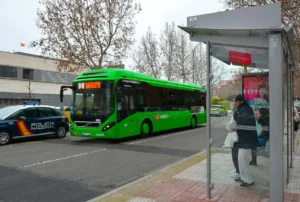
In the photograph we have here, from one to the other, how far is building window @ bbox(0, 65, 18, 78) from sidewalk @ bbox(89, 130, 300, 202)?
42.8 m

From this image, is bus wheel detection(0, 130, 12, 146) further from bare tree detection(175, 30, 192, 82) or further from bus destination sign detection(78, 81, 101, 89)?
bare tree detection(175, 30, 192, 82)

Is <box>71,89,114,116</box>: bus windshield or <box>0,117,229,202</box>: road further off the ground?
<box>71,89,114,116</box>: bus windshield

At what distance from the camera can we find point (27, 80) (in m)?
47.5

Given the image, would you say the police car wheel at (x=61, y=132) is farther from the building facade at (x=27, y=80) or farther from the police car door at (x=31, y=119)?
the building facade at (x=27, y=80)

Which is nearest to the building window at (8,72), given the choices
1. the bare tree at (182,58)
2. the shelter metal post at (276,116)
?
the bare tree at (182,58)

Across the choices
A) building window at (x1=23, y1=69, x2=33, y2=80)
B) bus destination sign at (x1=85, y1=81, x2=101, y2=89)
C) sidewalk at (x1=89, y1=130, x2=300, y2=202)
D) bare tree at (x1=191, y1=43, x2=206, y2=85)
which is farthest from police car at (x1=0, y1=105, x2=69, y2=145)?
building window at (x1=23, y1=69, x2=33, y2=80)

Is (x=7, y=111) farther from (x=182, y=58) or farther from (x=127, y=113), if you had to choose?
(x=182, y=58)

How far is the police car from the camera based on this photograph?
12.5 meters

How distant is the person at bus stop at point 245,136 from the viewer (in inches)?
213

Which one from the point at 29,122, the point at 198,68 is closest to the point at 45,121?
the point at 29,122

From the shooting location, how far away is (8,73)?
147 feet

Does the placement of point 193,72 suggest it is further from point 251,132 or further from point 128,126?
point 251,132

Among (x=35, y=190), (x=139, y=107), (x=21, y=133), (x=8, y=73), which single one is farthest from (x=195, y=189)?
(x=8, y=73)

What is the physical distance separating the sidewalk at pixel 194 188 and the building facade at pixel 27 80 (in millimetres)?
36591
